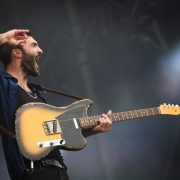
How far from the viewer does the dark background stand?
7379mm

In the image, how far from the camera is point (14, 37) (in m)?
3.36

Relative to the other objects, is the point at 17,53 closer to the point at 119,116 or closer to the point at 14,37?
the point at 14,37

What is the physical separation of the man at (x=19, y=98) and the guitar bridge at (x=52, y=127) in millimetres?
145

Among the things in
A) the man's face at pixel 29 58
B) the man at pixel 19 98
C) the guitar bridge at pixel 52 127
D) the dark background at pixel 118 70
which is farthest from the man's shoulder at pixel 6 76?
the dark background at pixel 118 70

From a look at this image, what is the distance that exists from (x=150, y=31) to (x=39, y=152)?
18.4ft

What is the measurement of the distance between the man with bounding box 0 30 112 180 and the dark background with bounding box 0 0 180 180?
3671 millimetres

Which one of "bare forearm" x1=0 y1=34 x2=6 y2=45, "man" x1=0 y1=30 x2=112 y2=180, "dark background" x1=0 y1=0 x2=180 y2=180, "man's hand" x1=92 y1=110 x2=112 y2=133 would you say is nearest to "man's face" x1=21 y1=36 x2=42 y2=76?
"man" x1=0 y1=30 x2=112 y2=180

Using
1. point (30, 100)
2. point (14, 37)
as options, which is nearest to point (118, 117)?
point (30, 100)

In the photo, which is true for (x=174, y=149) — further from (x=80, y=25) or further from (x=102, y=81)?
(x=80, y=25)

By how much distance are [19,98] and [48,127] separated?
1.03 feet

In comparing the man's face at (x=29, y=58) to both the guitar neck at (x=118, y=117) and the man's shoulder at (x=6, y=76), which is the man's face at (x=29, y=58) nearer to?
the man's shoulder at (x=6, y=76)

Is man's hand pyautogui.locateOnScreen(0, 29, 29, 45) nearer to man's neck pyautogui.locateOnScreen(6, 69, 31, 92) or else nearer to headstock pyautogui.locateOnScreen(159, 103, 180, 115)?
man's neck pyautogui.locateOnScreen(6, 69, 31, 92)

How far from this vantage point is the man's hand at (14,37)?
331 cm

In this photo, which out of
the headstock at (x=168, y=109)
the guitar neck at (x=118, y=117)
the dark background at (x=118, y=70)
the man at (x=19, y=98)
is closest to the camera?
the man at (x=19, y=98)
